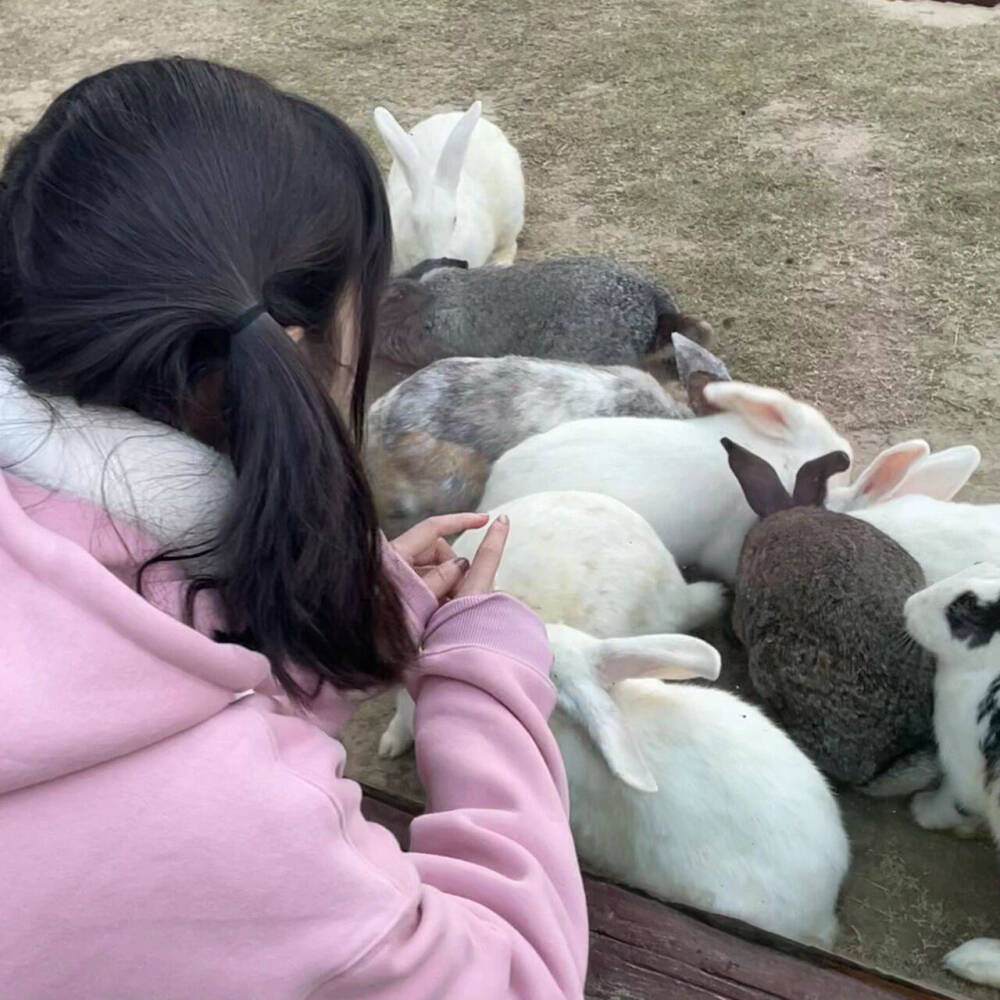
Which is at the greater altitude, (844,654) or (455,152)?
(455,152)

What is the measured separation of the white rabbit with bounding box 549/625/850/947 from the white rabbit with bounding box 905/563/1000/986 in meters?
0.25

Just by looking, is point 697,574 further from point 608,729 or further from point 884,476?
point 608,729

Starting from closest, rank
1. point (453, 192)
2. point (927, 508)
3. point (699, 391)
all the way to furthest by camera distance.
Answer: point (927, 508) < point (699, 391) < point (453, 192)

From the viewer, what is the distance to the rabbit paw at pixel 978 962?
1980 mm

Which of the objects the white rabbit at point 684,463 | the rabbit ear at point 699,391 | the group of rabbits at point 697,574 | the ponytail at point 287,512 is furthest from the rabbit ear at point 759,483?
the ponytail at point 287,512

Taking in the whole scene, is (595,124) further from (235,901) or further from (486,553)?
(235,901)

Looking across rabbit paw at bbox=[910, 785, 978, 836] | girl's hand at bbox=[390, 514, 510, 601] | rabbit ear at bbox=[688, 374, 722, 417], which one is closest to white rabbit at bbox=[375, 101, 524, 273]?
rabbit ear at bbox=[688, 374, 722, 417]

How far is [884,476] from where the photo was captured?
8.91 feet

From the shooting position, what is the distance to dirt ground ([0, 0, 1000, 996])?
3183mm

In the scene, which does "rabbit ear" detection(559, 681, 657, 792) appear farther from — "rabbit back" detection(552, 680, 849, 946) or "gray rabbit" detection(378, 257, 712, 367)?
"gray rabbit" detection(378, 257, 712, 367)

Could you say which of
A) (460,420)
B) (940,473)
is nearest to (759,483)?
(940,473)

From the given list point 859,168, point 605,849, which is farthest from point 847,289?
point 605,849

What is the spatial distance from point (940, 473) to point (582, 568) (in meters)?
0.91

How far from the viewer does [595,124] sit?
15.5 feet
